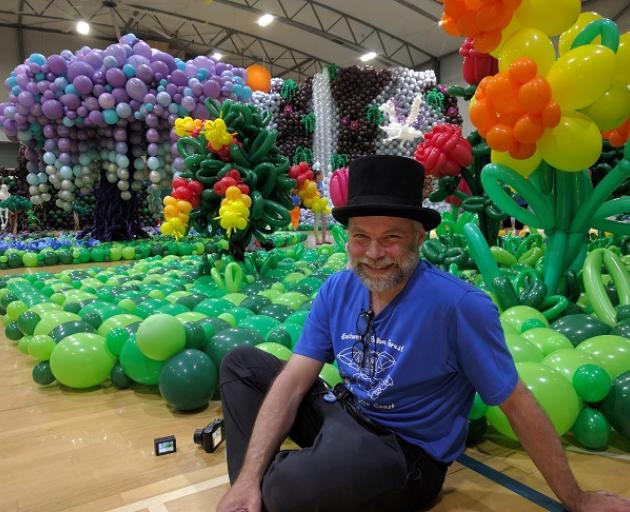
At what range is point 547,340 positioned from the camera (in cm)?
229

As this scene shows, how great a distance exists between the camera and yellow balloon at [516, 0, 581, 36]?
9.24 feet

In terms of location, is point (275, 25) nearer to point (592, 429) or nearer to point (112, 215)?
point (112, 215)

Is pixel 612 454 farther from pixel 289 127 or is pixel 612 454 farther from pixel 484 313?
pixel 289 127

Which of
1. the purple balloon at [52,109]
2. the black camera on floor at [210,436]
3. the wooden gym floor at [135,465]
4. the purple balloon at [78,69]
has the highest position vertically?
the purple balloon at [78,69]

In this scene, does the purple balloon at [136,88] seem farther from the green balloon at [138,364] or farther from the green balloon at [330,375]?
the green balloon at [330,375]

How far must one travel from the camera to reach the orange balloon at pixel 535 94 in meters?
2.61

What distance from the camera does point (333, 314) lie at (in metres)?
1.62

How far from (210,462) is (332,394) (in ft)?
1.96

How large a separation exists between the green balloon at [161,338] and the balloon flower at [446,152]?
9.32 ft

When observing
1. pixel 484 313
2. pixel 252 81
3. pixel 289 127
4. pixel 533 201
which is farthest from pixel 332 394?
pixel 252 81

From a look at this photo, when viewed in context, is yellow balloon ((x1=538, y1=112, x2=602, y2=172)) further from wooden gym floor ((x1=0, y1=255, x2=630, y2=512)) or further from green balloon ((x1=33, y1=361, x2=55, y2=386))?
green balloon ((x1=33, y1=361, x2=55, y2=386))

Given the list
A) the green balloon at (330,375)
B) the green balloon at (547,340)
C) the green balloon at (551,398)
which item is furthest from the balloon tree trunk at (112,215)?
the green balloon at (551,398)

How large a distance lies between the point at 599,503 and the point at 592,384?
70 centimetres

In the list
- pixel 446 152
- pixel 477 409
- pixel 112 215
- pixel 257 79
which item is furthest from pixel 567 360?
pixel 257 79
